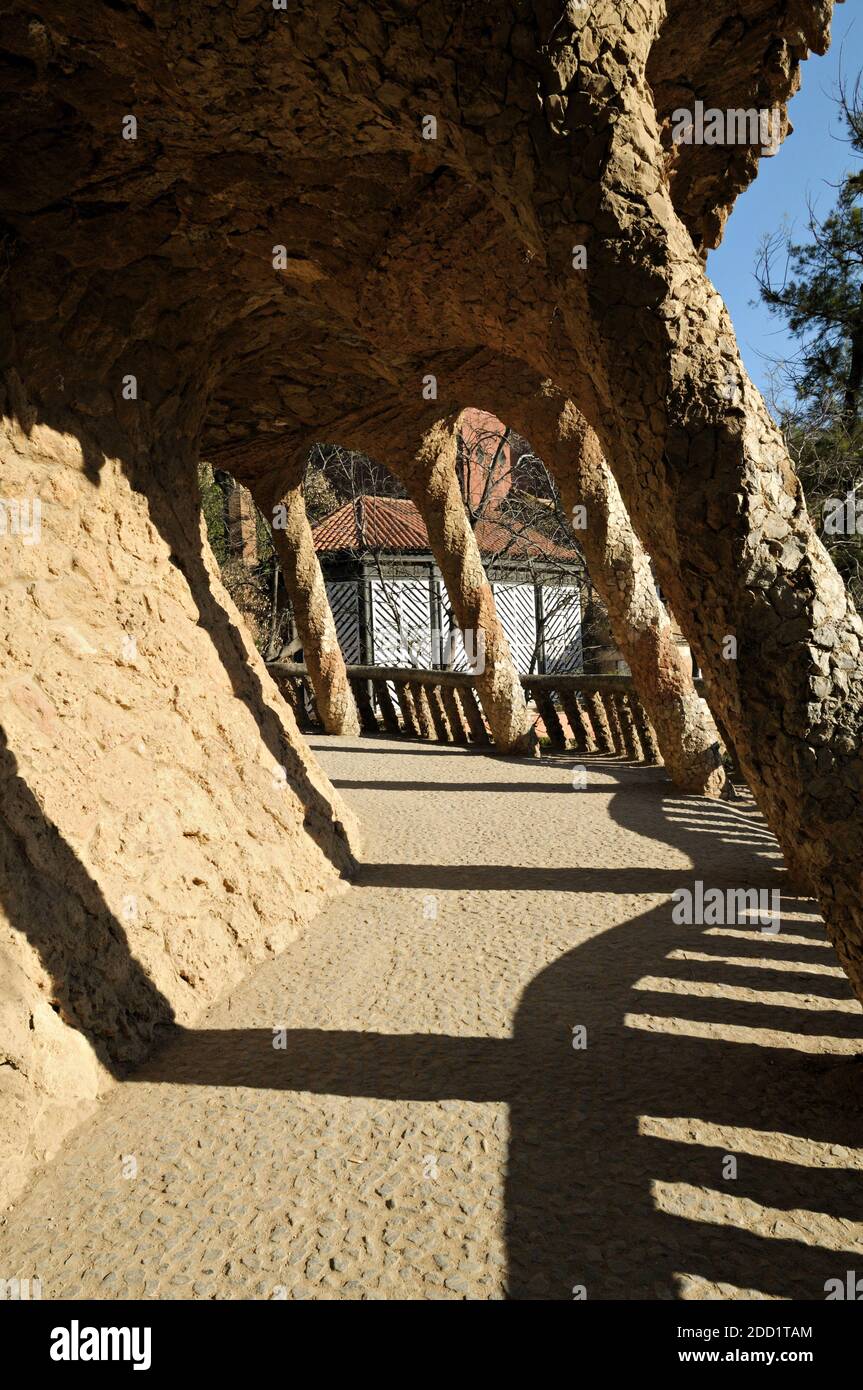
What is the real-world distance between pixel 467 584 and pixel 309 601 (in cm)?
241

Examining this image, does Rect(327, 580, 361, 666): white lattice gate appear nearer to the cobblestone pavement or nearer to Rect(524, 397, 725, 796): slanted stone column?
Rect(524, 397, 725, 796): slanted stone column

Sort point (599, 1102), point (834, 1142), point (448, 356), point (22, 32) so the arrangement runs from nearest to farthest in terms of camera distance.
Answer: point (834, 1142) < point (599, 1102) < point (22, 32) < point (448, 356)

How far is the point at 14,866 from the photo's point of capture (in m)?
2.99

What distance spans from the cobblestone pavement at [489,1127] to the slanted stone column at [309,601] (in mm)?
6543

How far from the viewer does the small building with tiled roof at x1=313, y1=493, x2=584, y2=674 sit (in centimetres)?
1706

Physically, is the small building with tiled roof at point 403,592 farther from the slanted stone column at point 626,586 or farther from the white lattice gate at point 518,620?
the slanted stone column at point 626,586

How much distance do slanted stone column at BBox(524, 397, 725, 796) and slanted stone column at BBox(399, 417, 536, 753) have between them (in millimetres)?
1833

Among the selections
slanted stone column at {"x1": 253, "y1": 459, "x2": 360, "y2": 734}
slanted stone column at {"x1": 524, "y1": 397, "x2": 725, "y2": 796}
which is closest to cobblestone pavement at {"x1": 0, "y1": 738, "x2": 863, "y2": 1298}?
slanted stone column at {"x1": 524, "y1": 397, "x2": 725, "y2": 796}

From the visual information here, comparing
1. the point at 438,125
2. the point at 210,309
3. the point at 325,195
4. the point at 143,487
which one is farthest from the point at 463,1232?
the point at 210,309

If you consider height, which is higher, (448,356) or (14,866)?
(448,356)

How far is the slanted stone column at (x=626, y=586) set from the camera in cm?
719
